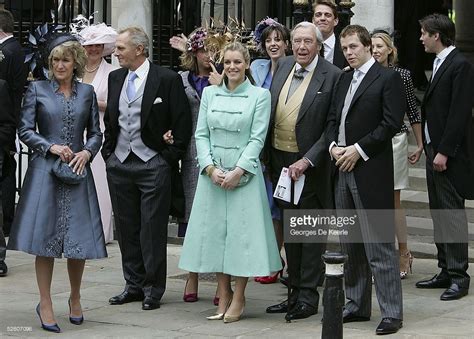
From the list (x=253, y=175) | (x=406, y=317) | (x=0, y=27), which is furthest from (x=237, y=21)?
(x=406, y=317)

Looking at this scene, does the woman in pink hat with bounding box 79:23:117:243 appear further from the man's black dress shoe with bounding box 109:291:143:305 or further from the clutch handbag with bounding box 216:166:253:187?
the clutch handbag with bounding box 216:166:253:187

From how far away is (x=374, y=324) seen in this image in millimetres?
8859

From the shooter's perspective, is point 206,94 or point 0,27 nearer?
point 206,94

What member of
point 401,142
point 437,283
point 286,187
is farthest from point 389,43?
point 437,283

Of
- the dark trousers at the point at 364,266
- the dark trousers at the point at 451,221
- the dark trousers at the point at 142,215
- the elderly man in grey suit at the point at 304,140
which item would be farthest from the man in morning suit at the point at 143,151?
the dark trousers at the point at 451,221

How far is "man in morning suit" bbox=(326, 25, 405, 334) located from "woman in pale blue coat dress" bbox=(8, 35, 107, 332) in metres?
1.71

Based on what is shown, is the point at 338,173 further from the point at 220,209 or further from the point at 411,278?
the point at 411,278

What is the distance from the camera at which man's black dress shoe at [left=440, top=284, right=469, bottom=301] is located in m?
9.61

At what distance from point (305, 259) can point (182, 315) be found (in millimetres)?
963

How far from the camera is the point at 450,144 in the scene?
9.59 m

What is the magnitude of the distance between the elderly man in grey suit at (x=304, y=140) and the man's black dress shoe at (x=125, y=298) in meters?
1.08

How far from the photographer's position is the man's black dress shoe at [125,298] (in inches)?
380

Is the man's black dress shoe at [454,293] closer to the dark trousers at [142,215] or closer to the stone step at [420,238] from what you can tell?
the stone step at [420,238]

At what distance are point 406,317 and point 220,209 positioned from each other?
1.50m
